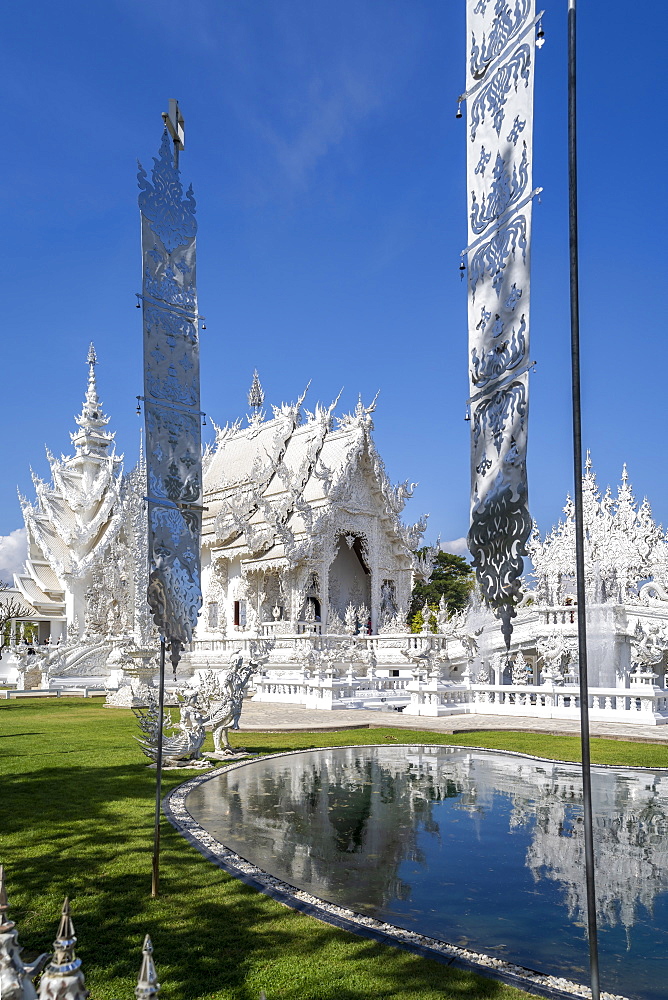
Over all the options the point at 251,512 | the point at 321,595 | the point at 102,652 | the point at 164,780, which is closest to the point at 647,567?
the point at 321,595

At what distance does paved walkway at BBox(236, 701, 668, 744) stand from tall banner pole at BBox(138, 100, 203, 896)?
331 inches

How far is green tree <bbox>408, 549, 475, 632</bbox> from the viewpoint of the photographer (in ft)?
138

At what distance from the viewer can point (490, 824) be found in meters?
6.41

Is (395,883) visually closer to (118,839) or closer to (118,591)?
(118,839)

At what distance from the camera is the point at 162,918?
410cm

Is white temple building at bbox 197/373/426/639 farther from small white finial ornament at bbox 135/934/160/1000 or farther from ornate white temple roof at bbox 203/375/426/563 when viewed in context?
small white finial ornament at bbox 135/934/160/1000

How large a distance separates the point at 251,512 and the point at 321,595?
500 cm

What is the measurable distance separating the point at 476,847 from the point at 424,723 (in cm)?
856

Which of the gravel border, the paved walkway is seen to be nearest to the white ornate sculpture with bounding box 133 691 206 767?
the gravel border

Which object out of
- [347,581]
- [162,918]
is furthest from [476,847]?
Answer: [347,581]

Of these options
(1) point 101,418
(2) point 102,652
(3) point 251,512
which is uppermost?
(1) point 101,418

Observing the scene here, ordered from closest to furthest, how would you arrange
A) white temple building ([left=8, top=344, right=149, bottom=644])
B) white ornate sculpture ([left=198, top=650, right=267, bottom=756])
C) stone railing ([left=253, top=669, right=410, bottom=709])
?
white ornate sculpture ([left=198, top=650, right=267, bottom=756])
stone railing ([left=253, top=669, right=410, bottom=709])
white temple building ([left=8, top=344, right=149, bottom=644])

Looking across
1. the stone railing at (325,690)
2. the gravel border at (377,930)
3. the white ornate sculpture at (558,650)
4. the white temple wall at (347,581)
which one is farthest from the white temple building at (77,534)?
the gravel border at (377,930)

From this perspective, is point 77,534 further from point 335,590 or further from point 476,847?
point 476,847
